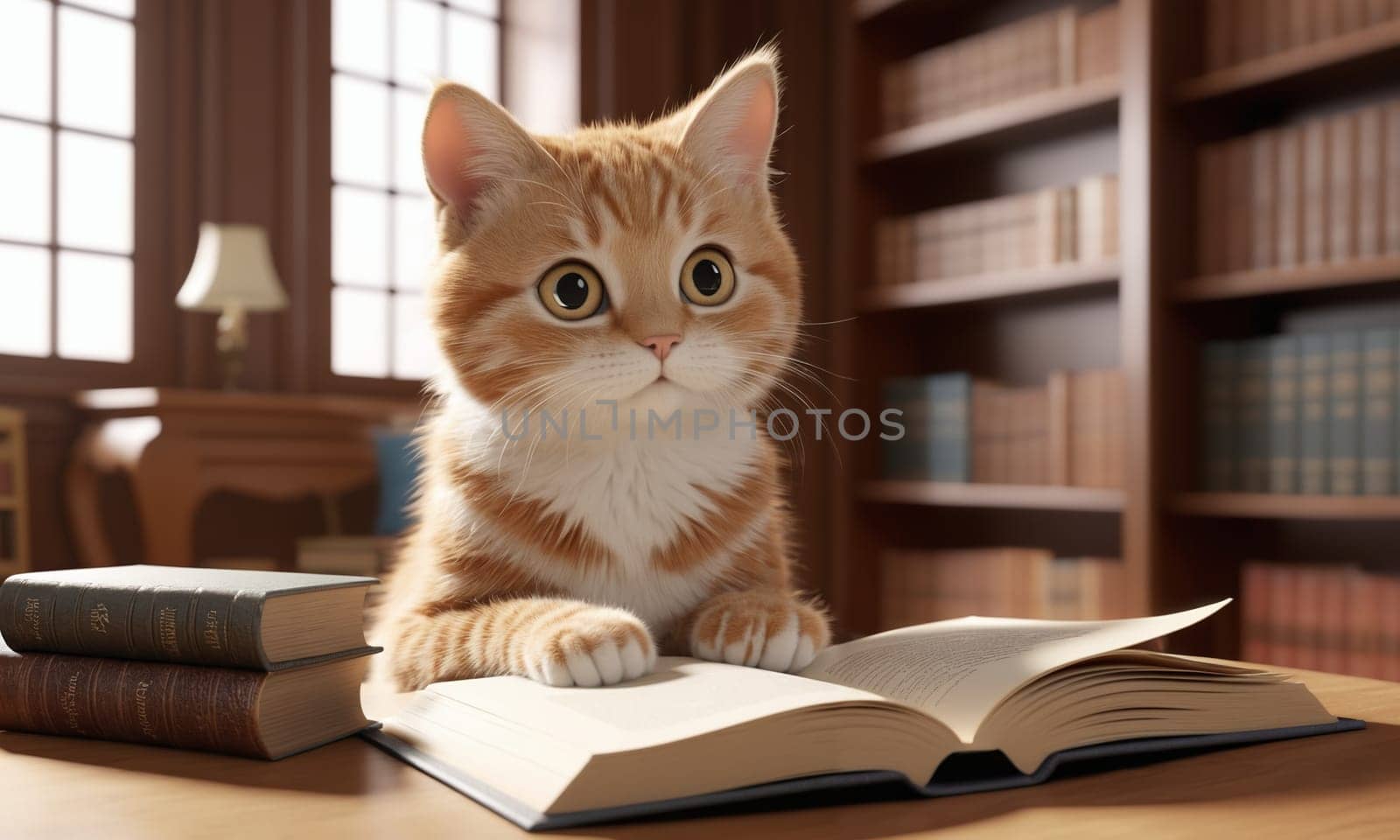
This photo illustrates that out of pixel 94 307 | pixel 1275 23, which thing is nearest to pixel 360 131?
pixel 94 307

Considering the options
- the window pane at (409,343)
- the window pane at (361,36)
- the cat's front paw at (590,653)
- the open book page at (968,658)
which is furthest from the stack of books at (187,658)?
the window pane at (361,36)

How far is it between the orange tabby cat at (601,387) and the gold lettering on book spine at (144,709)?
0.70 ft

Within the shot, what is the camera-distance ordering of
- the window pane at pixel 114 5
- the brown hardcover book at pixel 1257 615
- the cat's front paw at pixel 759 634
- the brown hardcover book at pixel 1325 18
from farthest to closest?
1. the window pane at pixel 114 5
2. the brown hardcover book at pixel 1257 615
3. the brown hardcover book at pixel 1325 18
4. the cat's front paw at pixel 759 634

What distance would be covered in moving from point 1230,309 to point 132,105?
2.78 m

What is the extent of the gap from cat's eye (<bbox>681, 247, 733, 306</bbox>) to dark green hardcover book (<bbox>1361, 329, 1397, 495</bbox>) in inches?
71.1

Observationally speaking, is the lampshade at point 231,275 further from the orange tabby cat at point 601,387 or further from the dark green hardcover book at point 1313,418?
the dark green hardcover book at point 1313,418

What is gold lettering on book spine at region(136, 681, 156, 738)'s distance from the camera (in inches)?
27.0

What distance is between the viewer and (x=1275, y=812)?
582mm

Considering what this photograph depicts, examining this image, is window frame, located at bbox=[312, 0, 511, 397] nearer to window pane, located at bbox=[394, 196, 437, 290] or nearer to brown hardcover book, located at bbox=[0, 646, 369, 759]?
window pane, located at bbox=[394, 196, 437, 290]

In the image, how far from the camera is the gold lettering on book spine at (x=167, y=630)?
0.67 meters

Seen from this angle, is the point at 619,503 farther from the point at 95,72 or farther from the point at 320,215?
the point at 95,72

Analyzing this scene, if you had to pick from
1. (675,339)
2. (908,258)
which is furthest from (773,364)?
(908,258)

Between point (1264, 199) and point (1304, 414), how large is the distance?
18.1 inches

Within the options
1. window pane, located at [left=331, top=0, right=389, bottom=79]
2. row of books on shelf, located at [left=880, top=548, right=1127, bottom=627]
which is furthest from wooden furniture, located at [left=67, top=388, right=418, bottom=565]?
row of books on shelf, located at [left=880, top=548, right=1127, bottom=627]
